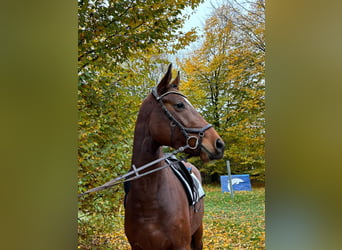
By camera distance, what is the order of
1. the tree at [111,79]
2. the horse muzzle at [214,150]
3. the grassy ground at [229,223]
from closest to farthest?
the horse muzzle at [214,150] < the tree at [111,79] < the grassy ground at [229,223]

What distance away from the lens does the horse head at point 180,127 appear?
1332 mm

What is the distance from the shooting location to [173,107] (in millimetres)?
1396

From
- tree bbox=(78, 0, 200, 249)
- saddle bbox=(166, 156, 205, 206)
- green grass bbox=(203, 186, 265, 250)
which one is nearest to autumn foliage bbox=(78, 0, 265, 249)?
tree bbox=(78, 0, 200, 249)

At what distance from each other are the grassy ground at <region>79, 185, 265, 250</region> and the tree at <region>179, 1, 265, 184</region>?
156 mm

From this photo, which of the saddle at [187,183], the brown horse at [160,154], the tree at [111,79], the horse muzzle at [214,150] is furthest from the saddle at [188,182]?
the tree at [111,79]

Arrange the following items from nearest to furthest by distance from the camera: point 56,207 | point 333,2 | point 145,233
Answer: point 333,2
point 56,207
point 145,233

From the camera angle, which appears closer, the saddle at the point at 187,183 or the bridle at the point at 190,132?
the bridle at the point at 190,132

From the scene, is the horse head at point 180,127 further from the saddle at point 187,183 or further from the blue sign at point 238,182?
the blue sign at point 238,182

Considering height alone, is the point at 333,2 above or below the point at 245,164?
above

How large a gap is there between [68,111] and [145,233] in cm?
85

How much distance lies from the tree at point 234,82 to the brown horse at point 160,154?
64 cm

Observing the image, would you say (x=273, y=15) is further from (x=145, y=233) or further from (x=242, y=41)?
(x=242, y=41)

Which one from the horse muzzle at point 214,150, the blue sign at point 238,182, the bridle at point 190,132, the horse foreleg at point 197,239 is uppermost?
the bridle at point 190,132

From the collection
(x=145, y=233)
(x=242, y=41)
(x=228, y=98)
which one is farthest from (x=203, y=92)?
(x=145, y=233)
